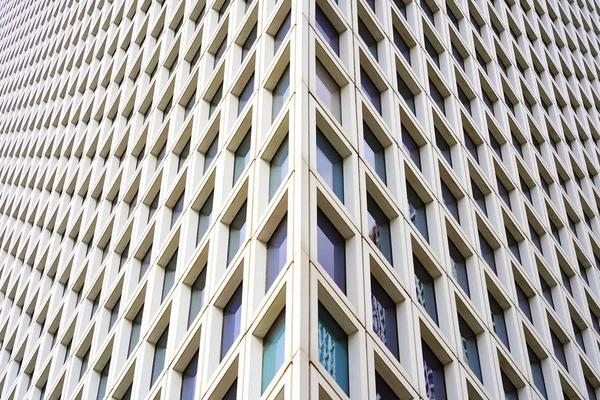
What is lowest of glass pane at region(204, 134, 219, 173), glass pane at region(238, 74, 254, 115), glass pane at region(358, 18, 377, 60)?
glass pane at region(204, 134, 219, 173)

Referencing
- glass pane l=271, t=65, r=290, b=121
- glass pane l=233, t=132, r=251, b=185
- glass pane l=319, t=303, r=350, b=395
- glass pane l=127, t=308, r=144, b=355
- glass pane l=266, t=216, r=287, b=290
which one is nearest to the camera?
glass pane l=319, t=303, r=350, b=395

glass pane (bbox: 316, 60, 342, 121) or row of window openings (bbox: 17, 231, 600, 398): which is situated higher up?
glass pane (bbox: 316, 60, 342, 121)

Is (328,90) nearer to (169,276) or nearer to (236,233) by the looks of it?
(236,233)

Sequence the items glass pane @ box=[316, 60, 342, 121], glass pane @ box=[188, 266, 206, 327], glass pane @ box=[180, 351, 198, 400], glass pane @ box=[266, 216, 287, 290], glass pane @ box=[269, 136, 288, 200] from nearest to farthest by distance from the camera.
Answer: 1. glass pane @ box=[266, 216, 287, 290]
2. glass pane @ box=[269, 136, 288, 200]
3. glass pane @ box=[180, 351, 198, 400]
4. glass pane @ box=[316, 60, 342, 121]
5. glass pane @ box=[188, 266, 206, 327]

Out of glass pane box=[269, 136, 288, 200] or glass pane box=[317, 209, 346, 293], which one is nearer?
glass pane box=[317, 209, 346, 293]

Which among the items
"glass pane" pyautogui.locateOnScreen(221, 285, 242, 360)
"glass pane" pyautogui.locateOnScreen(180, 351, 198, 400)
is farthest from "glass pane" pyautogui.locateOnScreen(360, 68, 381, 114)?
"glass pane" pyautogui.locateOnScreen(180, 351, 198, 400)

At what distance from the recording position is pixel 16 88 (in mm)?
68375

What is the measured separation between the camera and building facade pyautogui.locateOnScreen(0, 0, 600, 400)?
70.3 ft

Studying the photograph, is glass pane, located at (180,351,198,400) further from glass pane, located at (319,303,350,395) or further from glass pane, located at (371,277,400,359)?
glass pane, located at (319,303,350,395)

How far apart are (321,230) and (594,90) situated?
31924 millimetres

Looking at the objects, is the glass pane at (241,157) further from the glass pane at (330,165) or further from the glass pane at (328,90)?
the glass pane at (330,165)

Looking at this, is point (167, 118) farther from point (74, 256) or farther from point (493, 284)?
point (493, 284)

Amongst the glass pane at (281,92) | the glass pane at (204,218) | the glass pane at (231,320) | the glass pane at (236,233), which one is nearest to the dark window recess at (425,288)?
the glass pane at (236,233)

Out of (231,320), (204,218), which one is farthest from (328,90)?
(231,320)
